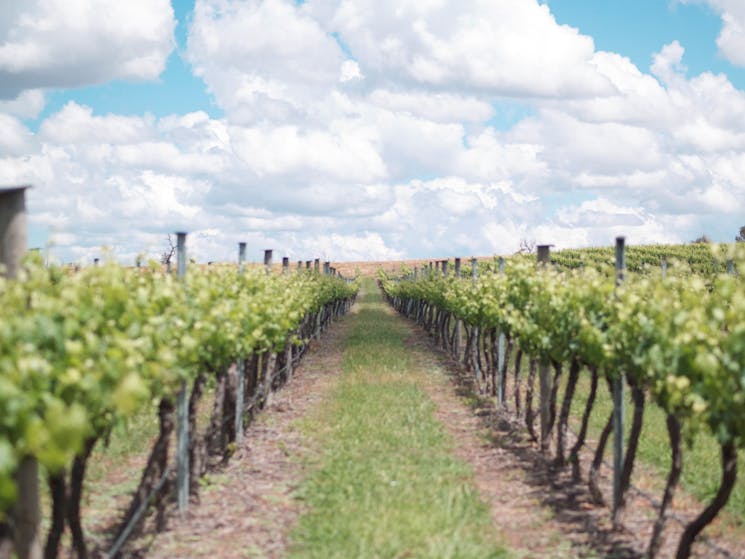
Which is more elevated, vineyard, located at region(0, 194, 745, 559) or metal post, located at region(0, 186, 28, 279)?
metal post, located at region(0, 186, 28, 279)

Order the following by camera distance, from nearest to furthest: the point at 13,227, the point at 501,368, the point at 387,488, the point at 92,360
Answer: the point at 92,360 → the point at 13,227 → the point at 387,488 → the point at 501,368

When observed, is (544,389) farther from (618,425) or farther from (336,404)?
(336,404)

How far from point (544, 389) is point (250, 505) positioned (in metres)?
4.76

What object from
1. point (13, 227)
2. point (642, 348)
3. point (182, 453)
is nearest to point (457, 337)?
point (182, 453)

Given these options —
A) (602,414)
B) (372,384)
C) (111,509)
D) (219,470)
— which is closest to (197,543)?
(111,509)

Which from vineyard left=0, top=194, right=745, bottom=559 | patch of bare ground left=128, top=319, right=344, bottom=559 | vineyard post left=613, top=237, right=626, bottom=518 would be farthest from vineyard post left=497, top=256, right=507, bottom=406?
vineyard post left=613, top=237, right=626, bottom=518

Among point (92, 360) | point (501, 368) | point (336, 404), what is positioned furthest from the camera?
point (336, 404)

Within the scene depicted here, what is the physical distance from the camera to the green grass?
7.17 m

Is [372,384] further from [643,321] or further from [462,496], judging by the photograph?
[643,321]

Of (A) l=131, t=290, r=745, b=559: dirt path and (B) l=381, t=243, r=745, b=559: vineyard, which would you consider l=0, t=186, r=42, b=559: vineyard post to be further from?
(B) l=381, t=243, r=745, b=559: vineyard

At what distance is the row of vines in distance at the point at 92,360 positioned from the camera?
3.79 meters

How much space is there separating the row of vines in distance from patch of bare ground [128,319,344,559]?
368 mm

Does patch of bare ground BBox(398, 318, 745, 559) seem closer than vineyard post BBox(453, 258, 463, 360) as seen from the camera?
Yes

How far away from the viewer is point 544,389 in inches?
459
